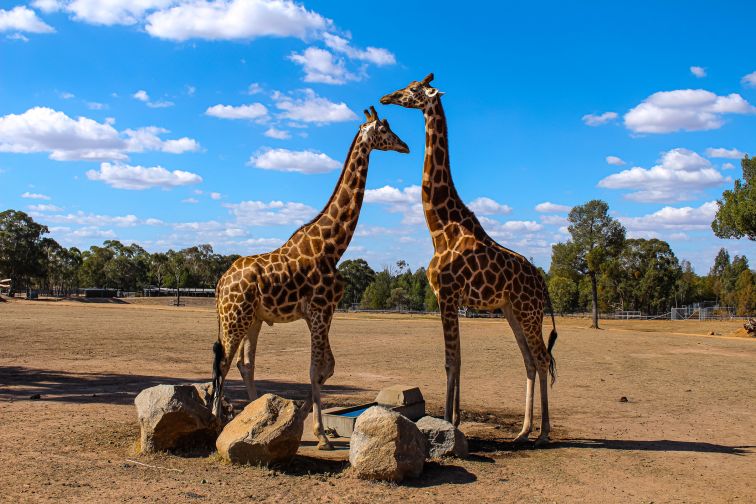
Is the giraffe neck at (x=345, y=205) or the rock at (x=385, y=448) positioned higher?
the giraffe neck at (x=345, y=205)

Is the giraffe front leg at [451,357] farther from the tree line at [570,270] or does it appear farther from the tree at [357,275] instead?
the tree at [357,275]

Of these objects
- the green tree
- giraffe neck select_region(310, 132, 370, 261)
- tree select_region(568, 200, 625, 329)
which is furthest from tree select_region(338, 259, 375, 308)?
giraffe neck select_region(310, 132, 370, 261)

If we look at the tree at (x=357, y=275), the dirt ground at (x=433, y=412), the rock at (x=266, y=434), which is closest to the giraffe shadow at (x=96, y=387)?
the dirt ground at (x=433, y=412)

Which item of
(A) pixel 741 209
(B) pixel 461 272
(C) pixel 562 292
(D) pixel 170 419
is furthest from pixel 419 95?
(C) pixel 562 292

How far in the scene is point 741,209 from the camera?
41.7 m

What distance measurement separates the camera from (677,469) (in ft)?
28.8

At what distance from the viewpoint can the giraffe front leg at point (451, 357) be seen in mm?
9758

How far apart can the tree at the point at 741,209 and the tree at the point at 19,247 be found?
82.3m

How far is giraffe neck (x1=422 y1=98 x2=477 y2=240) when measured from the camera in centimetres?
1040

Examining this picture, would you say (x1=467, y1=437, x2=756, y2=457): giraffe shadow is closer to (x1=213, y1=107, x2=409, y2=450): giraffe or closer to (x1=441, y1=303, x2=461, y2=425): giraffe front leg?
(x1=441, y1=303, x2=461, y2=425): giraffe front leg

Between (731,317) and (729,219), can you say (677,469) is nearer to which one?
(729,219)

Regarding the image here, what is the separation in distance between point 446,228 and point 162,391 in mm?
4871

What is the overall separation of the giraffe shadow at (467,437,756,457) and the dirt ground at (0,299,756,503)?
0.04 m

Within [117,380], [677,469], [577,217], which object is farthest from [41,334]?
[577,217]
